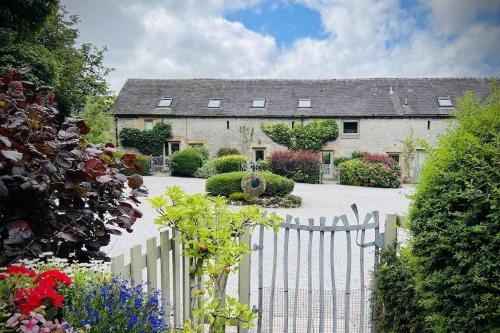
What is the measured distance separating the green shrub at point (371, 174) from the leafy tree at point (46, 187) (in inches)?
774

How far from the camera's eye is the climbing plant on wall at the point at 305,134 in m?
24.8

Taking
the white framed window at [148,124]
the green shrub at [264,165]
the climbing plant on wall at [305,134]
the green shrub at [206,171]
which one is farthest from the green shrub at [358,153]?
the white framed window at [148,124]

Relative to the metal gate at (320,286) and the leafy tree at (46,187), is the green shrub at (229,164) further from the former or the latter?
the leafy tree at (46,187)

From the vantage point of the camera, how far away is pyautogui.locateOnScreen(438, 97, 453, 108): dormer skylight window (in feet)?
80.9

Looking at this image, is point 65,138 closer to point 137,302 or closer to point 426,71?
point 137,302

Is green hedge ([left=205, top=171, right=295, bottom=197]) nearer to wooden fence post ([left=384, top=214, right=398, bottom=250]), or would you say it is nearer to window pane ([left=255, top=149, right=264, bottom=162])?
wooden fence post ([left=384, top=214, right=398, bottom=250])

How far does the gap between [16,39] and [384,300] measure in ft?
47.8

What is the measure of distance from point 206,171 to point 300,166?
6.01 m

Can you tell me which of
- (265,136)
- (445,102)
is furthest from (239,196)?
(445,102)

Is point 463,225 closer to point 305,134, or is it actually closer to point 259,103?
point 305,134

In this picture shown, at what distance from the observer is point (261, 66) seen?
35375mm

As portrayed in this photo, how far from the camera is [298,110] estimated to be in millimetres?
25578

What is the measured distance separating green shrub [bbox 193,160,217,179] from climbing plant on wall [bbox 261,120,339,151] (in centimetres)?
527

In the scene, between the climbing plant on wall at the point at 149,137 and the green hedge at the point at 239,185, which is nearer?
the green hedge at the point at 239,185
